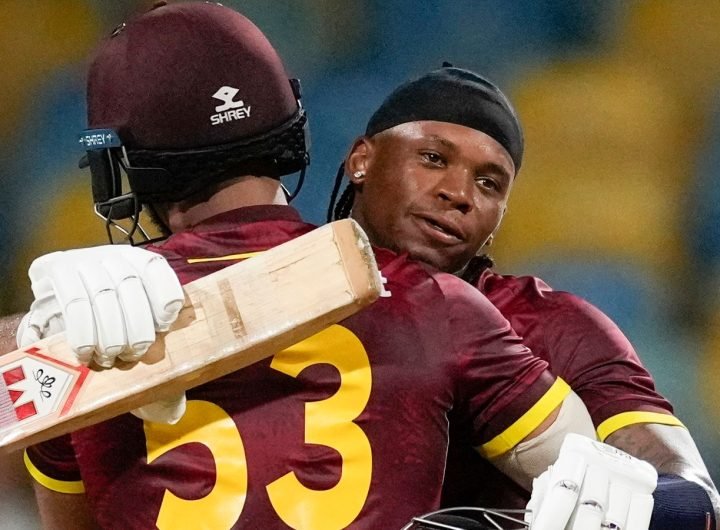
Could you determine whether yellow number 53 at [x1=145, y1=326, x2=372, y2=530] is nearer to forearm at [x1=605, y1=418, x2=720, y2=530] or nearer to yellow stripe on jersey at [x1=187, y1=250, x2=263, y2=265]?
yellow stripe on jersey at [x1=187, y1=250, x2=263, y2=265]

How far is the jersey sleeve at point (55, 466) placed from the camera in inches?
50.2

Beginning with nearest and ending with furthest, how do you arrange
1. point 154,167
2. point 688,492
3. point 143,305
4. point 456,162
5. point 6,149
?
point 143,305
point 688,492
point 154,167
point 456,162
point 6,149

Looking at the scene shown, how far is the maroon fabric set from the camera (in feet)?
Answer: 4.25

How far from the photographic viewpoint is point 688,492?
1.13 metres

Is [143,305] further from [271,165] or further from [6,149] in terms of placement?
[6,149]

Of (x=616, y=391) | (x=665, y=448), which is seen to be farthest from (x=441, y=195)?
(x=665, y=448)

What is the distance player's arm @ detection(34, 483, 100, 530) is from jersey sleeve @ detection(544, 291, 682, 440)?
2.16 feet

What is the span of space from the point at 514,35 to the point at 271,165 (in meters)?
1.51

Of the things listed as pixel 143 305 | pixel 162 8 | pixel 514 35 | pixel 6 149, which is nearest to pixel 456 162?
pixel 162 8

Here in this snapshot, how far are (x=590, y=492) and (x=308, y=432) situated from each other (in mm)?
302

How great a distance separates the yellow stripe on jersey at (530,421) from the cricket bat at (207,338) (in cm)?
30

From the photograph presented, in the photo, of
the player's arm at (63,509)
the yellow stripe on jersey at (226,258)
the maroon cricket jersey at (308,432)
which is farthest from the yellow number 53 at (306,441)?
the player's arm at (63,509)

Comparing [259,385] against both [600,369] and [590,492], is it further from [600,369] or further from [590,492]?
[600,369]

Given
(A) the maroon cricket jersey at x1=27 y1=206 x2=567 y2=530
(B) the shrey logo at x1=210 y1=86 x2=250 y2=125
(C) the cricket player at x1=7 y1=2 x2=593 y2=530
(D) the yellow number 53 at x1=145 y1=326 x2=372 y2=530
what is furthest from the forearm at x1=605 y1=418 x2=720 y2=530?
(B) the shrey logo at x1=210 y1=86 x2=250 y2=125
